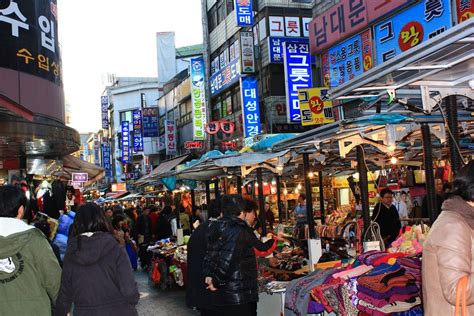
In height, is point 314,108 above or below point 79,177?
above

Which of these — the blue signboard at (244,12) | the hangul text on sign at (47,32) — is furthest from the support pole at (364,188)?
the blue signboard at (244,12)

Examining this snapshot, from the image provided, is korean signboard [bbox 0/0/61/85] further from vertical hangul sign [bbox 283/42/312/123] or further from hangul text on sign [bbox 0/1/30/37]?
vertical hangul sign [bbox 283/42/312/123]

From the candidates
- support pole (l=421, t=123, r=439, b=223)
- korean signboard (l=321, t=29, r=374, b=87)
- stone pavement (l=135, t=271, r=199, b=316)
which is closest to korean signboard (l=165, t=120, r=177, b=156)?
korean signboard (l=321, t=29, r=374, b=87)

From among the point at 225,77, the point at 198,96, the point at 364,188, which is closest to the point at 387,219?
the point at 364,188

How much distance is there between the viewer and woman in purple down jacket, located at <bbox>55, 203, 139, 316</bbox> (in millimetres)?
4699

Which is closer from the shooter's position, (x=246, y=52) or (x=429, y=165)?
(x=429, y=165)

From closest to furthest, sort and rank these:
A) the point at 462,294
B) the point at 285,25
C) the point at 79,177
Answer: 1. the point at 462,294
2. the point at 79,177
3. the point at 285,25

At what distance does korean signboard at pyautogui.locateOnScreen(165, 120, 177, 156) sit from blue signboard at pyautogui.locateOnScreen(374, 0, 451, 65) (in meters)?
24.9

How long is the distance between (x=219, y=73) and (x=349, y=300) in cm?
2435

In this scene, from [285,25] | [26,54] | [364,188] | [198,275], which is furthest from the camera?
[285,25]

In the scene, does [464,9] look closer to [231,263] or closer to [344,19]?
[344,19]

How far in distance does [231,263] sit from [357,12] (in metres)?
12.9

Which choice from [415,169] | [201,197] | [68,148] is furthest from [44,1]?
[201,197]

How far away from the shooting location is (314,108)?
1866 cm
